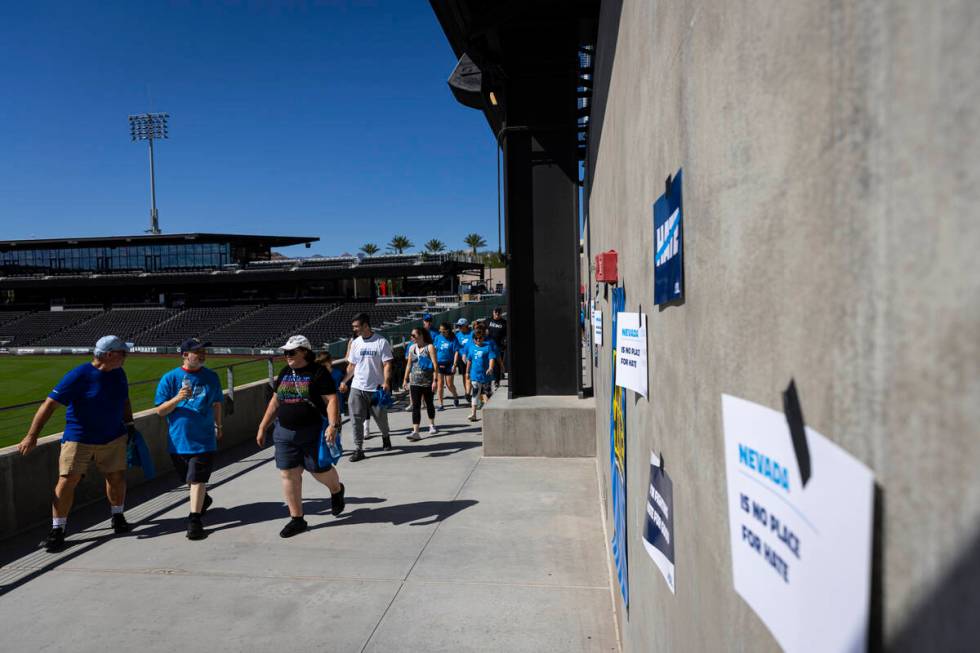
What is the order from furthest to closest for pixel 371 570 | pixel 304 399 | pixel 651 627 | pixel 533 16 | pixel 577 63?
pixel 577 63, pixel 533 16, pixel 304 399, pixel 371 570, pixel 651 627

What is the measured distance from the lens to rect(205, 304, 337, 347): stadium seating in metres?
45.0

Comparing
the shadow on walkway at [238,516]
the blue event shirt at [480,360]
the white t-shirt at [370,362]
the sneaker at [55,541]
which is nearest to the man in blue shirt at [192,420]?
the shadow on walkway at [238,516]

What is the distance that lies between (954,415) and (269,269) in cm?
5789

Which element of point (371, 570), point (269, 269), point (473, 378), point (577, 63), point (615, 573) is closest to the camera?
point (615, 573)

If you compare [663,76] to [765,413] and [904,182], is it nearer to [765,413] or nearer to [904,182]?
[765,413]

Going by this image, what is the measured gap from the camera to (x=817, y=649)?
0.81 metres

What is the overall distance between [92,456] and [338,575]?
280 cm

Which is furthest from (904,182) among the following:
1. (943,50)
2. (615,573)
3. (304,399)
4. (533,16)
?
(533,16)

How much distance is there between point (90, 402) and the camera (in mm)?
5832

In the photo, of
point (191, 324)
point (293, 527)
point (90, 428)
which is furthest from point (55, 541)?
point (191, 324)

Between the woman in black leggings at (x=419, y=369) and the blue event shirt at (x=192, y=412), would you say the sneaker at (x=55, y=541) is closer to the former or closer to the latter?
the blue event shirt at (x=192, y=412)

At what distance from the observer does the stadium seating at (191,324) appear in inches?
1901

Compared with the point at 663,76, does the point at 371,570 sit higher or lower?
lower

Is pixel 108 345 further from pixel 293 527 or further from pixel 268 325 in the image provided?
pixel 268 325
